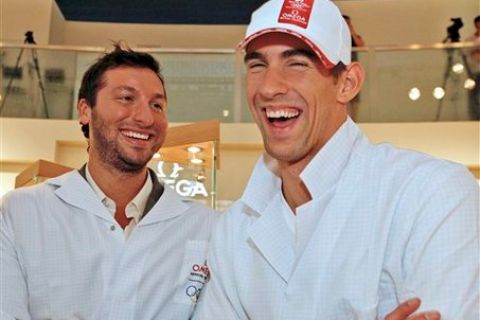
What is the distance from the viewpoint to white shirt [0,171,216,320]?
6.21ft

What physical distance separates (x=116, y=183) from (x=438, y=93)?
6.19m

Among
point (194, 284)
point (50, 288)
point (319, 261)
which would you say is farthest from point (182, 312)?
point (319, 261)

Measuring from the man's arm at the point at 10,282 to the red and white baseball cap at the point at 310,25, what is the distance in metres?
1.00

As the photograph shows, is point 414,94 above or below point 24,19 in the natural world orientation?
below

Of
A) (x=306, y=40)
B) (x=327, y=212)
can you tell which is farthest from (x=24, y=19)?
(x=327, y=212)

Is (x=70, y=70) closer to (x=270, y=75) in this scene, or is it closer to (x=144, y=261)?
(x=144, y=261)

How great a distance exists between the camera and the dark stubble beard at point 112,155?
2143mm

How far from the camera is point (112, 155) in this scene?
84.7 inches

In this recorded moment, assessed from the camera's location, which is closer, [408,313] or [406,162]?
[408,313]

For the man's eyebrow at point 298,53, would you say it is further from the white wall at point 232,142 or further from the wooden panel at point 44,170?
the white wall at point 232,142

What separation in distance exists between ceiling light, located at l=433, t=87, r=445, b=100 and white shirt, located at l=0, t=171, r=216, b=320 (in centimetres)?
609

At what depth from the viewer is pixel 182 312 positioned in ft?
6.40

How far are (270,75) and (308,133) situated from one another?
164 mm

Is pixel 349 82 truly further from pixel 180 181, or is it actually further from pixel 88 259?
pixel 180 181
